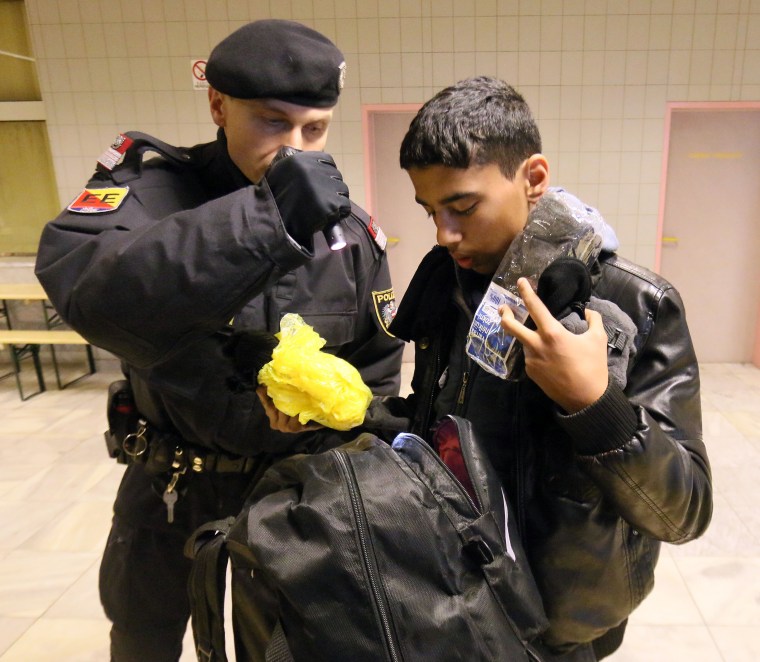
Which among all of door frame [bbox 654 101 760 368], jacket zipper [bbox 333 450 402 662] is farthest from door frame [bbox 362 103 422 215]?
jacket zipper [bbox 333 450 402 662]

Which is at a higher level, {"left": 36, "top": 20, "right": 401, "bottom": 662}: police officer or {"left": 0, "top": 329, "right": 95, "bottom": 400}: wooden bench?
{"left": 36, "top": 20, "right": 401, "bottom": 662}: police officer

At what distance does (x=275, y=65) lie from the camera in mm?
995

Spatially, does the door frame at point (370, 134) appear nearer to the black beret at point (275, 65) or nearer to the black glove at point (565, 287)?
the black beret at point (275, 65)

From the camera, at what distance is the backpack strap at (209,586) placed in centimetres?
82

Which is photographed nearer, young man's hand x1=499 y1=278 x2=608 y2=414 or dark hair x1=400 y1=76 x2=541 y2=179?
young man's hand x1=499 y1=278 x2=608 y2=414

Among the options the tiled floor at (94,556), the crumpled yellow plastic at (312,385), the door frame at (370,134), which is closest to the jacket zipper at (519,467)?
the crumpled yellow plastic at (312,385)

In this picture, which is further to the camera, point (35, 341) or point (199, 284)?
point (35, 341)

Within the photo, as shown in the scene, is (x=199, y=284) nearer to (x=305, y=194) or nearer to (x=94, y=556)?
(x=305, y=194)

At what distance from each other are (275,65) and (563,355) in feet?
2.39

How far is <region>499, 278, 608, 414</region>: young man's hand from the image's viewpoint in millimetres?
636

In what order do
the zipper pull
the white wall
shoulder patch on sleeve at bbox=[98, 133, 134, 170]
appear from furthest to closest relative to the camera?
the white wall < shoulder patch on sleeve at bbox=[98, 133, 134, 170] < the zipper pull

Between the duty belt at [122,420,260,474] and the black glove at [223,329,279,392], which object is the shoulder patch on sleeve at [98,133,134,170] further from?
the duty belt at [122,420,260,474]

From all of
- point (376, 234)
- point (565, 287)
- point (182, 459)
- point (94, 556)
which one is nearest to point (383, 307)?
point (376, 234)

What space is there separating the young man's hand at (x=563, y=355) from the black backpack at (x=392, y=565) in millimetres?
139
